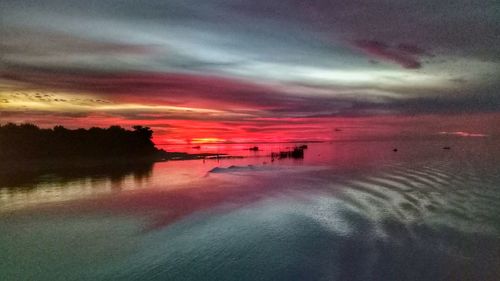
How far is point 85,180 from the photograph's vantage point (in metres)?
48.8

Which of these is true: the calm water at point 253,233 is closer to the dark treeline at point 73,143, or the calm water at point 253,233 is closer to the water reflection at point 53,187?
the water reflection at point 53,187

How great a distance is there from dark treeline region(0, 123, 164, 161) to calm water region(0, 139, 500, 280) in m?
41.2

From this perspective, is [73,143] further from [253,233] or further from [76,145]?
[253,233]

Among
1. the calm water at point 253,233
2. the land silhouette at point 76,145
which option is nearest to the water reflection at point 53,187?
the calm water at point 253,233

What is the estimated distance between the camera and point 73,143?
8500cm

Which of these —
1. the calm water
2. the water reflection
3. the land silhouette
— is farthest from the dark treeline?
the calm water

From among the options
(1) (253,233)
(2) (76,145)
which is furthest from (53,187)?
(2) (76,145)

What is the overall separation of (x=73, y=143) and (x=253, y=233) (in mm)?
76058

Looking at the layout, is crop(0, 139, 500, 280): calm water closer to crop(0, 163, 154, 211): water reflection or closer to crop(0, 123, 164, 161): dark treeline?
crop(0, 163, 154, 211): water reflection

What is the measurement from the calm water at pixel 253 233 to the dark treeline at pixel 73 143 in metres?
41.2

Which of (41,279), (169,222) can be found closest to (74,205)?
(169,222)

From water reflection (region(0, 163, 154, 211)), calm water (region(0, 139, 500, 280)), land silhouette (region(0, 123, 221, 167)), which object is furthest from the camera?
land silhouette (region(0, 123, 221, 167))

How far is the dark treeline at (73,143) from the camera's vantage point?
74688 mm

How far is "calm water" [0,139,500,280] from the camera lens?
16484 millimetres
